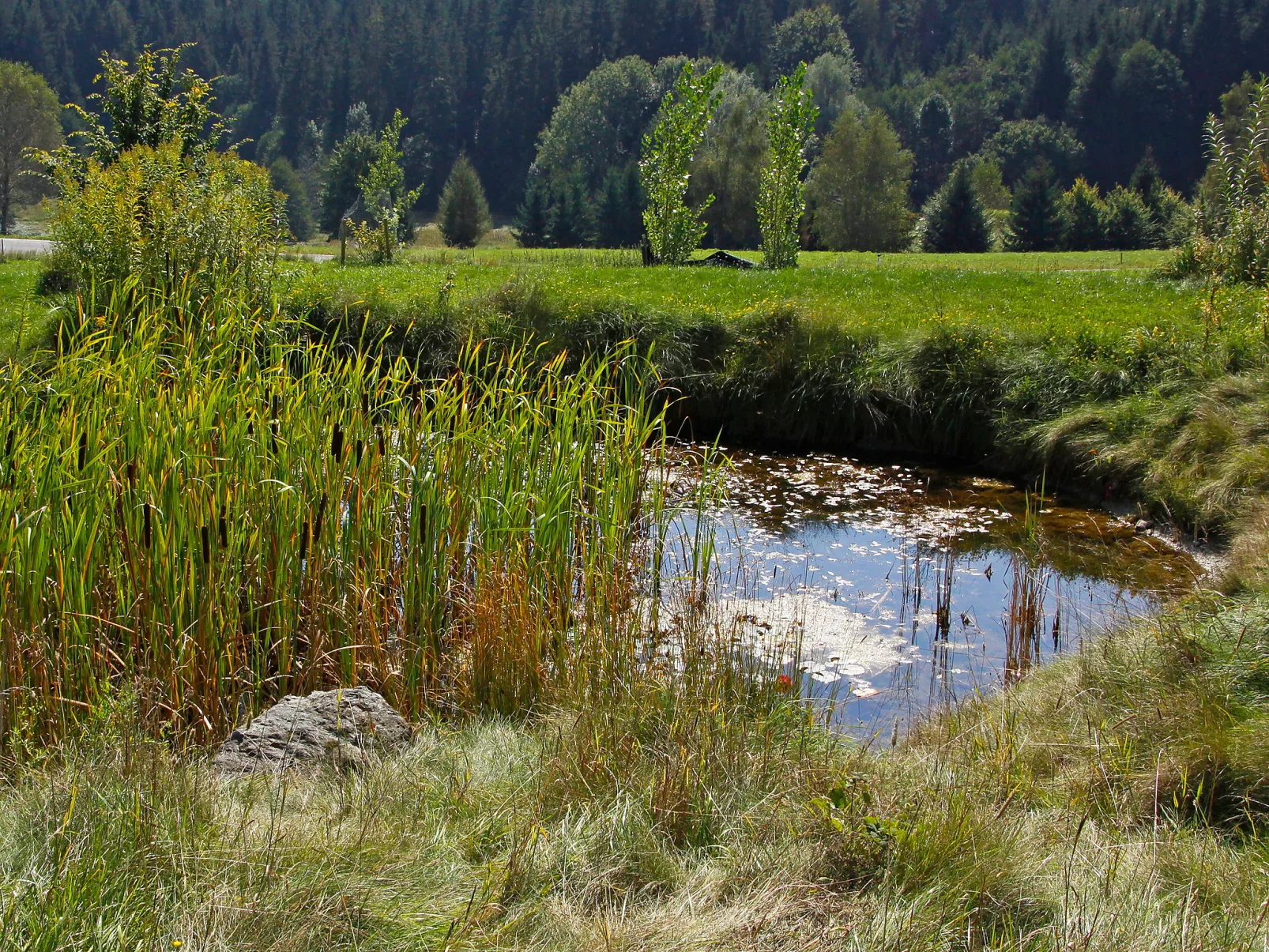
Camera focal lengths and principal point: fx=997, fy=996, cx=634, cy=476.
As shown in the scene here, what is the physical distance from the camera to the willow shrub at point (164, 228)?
7.70 metres

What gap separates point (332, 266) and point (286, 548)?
14.7m

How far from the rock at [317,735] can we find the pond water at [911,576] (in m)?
1.40

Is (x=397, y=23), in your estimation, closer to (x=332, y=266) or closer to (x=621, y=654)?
(x=332, y=266)

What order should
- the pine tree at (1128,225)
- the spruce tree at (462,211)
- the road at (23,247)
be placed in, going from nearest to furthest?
the road at (23,247), the pine tree at (1128,225), the spruce tree at (462,211)

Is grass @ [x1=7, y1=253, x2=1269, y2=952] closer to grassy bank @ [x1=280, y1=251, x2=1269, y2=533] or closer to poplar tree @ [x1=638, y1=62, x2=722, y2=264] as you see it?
grassy bank @ [x1=280, y1=251, x2=1269, y2=533]

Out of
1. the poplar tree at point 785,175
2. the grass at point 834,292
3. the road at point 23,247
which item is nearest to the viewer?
the grass at point 834,292

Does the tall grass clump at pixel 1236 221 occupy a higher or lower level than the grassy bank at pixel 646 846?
higher

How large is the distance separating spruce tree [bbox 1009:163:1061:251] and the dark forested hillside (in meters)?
44.5

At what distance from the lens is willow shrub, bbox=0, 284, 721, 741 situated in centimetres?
326

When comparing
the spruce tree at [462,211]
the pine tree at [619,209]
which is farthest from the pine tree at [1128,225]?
the spruce tree at [462,211]

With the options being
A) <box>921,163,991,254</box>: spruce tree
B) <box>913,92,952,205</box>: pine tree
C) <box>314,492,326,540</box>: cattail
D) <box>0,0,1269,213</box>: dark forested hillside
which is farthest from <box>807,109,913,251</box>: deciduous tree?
<box>314,492,326,540</box>: cattail

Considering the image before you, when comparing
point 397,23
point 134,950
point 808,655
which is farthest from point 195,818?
point 397,23

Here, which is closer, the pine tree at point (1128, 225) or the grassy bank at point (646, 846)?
the grassy bank at point (646, 846)

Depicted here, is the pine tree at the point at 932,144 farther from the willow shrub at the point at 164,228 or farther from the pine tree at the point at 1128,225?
the willow shrub at the point at 164,228
